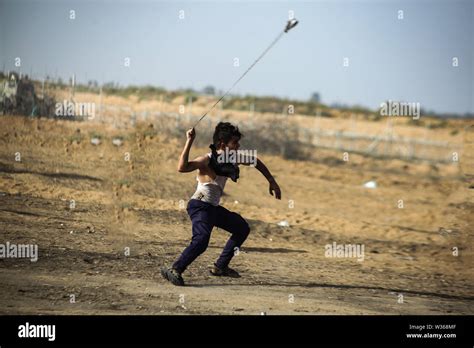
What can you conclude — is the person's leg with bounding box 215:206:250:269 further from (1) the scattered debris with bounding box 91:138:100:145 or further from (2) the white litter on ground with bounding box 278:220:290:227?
(1) the scattered debris with bounding box 91:138:100:145

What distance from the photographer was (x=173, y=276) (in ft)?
26.6

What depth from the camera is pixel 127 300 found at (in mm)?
7504

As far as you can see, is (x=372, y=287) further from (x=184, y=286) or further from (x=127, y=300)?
(x=127, y=300)

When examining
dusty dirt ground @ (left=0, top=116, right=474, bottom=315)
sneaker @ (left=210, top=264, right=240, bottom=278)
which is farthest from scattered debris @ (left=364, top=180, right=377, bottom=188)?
sneaker @ (left=210, top=264, right=240, bottom=278)

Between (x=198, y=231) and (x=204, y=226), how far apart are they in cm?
9

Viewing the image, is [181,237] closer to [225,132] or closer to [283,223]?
[283,223]

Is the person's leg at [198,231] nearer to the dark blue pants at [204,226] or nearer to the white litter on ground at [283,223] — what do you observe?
the dark blue pants at [204,226]

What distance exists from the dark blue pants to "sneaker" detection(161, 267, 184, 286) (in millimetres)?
Result: 52

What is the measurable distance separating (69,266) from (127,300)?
1.69 m

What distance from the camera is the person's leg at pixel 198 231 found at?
7.92m

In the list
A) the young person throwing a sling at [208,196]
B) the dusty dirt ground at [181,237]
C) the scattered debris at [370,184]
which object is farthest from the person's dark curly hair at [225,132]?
the scattered debris at [370,184]

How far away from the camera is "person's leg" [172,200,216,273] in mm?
7922

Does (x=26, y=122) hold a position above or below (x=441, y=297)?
above
